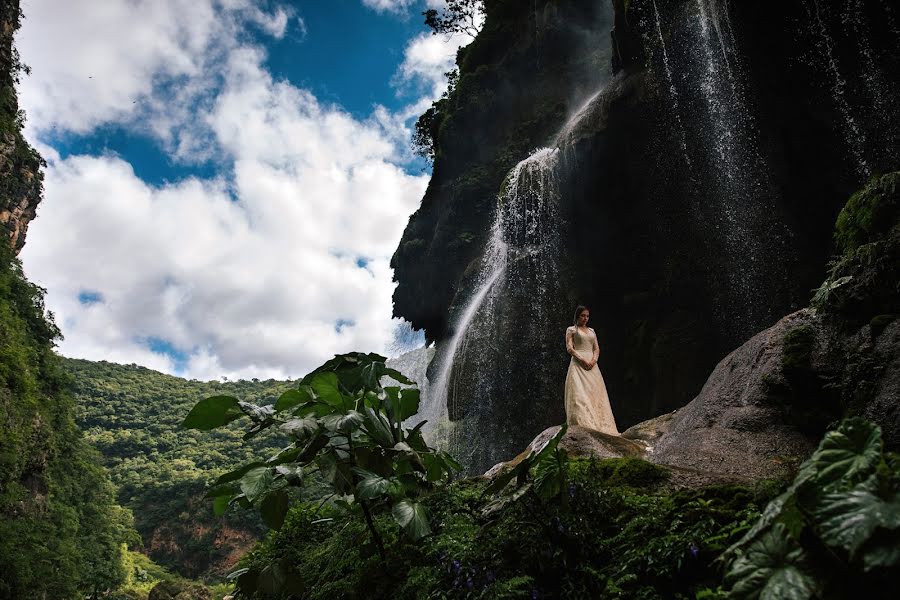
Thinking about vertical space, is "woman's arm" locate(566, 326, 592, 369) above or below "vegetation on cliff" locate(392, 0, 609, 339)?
below

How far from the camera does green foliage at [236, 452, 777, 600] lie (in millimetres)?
1612

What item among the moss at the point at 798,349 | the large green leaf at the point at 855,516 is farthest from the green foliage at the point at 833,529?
the moss at the point at 798,349

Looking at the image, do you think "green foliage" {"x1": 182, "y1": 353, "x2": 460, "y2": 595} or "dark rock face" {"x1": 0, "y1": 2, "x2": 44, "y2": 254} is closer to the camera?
"green foliage" {"x1": 182, "y1": 353, "x2": 460, "y2": 595}

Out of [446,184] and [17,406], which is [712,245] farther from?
[17,406]

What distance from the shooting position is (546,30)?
20.5 m

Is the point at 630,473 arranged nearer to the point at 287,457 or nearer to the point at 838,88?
the point at 287,457

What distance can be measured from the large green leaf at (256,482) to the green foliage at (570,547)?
1.40 ft

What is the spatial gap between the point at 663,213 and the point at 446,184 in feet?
37.6

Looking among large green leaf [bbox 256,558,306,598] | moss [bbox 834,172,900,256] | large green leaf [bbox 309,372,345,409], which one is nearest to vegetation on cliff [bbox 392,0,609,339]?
moss [bbox 834,172,900,256]

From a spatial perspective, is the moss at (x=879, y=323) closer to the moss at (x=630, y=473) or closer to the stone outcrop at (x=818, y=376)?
the stone outcrop at (x=818, y=376)

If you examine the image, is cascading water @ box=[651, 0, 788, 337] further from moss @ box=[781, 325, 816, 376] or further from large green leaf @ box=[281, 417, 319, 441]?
large green leaf @ box=[281, 417, 319, 441]

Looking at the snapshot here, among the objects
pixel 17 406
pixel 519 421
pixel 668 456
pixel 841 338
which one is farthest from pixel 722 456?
pixel 17 406

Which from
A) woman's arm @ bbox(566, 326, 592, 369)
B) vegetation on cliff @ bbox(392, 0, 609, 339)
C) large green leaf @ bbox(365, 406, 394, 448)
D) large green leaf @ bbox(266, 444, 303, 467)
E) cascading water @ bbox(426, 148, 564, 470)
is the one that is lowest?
large green leaf @ bbox(266, 444, 303, 467)

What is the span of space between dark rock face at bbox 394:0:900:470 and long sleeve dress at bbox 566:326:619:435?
15.9 feet
